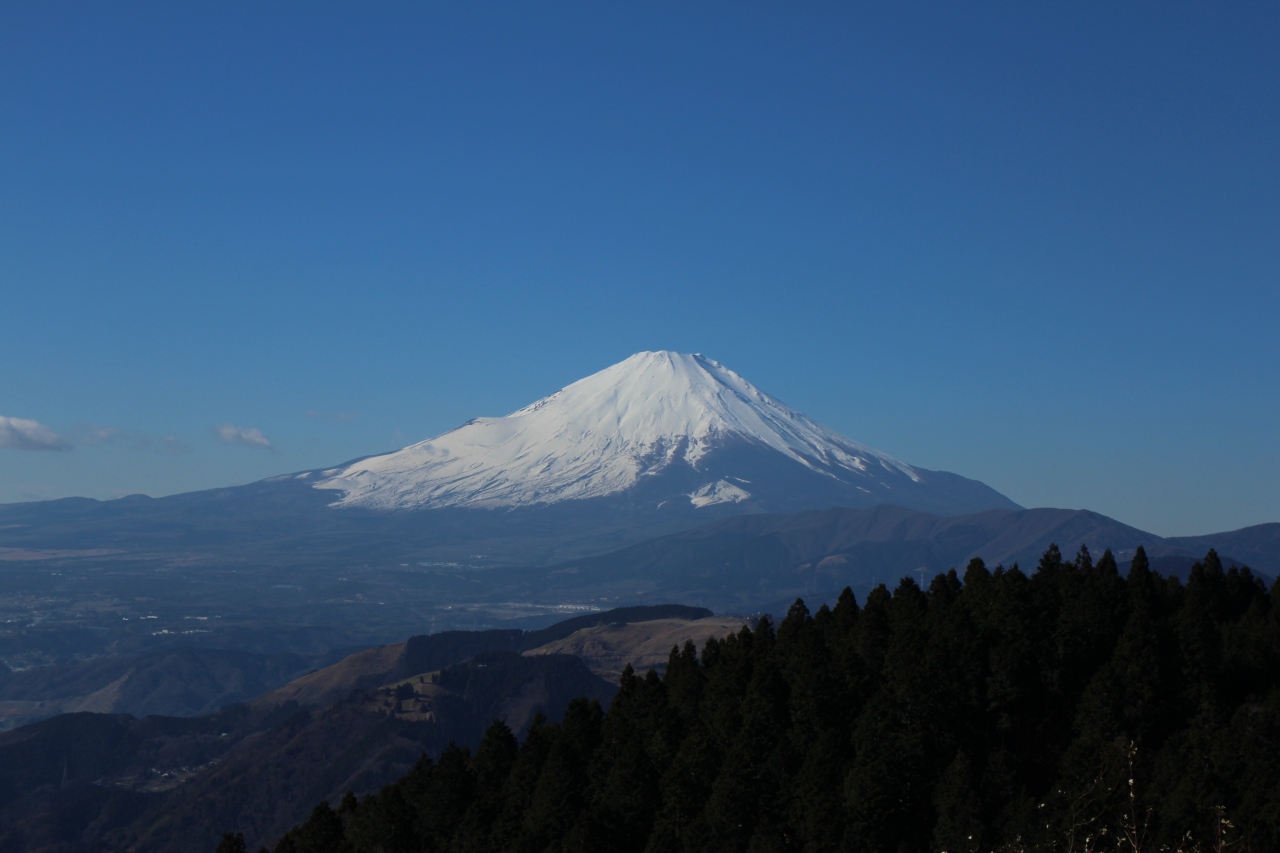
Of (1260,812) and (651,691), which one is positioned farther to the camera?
(651,691)

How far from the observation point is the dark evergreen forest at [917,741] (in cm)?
4397

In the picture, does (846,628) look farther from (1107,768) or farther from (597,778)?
(1107,768)

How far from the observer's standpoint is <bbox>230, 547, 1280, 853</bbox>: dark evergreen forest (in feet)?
144

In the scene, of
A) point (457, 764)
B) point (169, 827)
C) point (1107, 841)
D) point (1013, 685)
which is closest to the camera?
point (1107, 841)

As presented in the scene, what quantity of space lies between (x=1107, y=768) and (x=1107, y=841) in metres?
5.01

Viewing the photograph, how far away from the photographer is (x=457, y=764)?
61.6m

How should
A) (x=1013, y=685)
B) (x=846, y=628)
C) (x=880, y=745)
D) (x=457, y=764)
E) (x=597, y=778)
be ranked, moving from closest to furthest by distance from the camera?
(x=880, y=745)
(x=1013, y=685)
(x=597, y=778)
(x=457, y=764)
(x=846, y=628)

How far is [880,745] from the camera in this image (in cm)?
4866

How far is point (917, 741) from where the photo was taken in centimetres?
4872

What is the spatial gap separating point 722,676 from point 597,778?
29.6ft

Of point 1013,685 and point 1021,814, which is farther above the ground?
point 1013,685

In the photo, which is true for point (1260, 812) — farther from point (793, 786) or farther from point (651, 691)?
point (651, 691)

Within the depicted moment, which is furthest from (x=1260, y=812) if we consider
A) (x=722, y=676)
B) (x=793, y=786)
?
(x=722, y=676)

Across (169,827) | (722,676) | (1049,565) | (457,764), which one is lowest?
(169,827)
